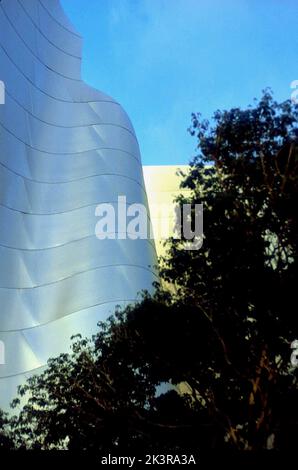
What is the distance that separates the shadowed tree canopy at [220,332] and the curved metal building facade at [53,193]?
138 inches

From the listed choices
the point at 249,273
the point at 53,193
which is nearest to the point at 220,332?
the point at 249,273

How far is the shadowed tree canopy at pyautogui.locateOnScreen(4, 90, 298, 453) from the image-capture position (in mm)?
10625

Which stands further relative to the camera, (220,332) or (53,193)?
(53,193)

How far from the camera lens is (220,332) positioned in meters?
11.1

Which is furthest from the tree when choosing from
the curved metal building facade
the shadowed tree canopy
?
the curved metal building facade

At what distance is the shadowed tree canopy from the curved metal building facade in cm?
350

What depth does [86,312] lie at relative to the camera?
16.5 meters

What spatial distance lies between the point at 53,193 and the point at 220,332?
984 cm

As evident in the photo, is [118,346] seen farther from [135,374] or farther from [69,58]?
[69,58]

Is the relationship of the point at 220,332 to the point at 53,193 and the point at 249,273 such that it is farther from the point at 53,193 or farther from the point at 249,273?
the point at 53,193

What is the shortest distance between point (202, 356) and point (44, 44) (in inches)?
578
